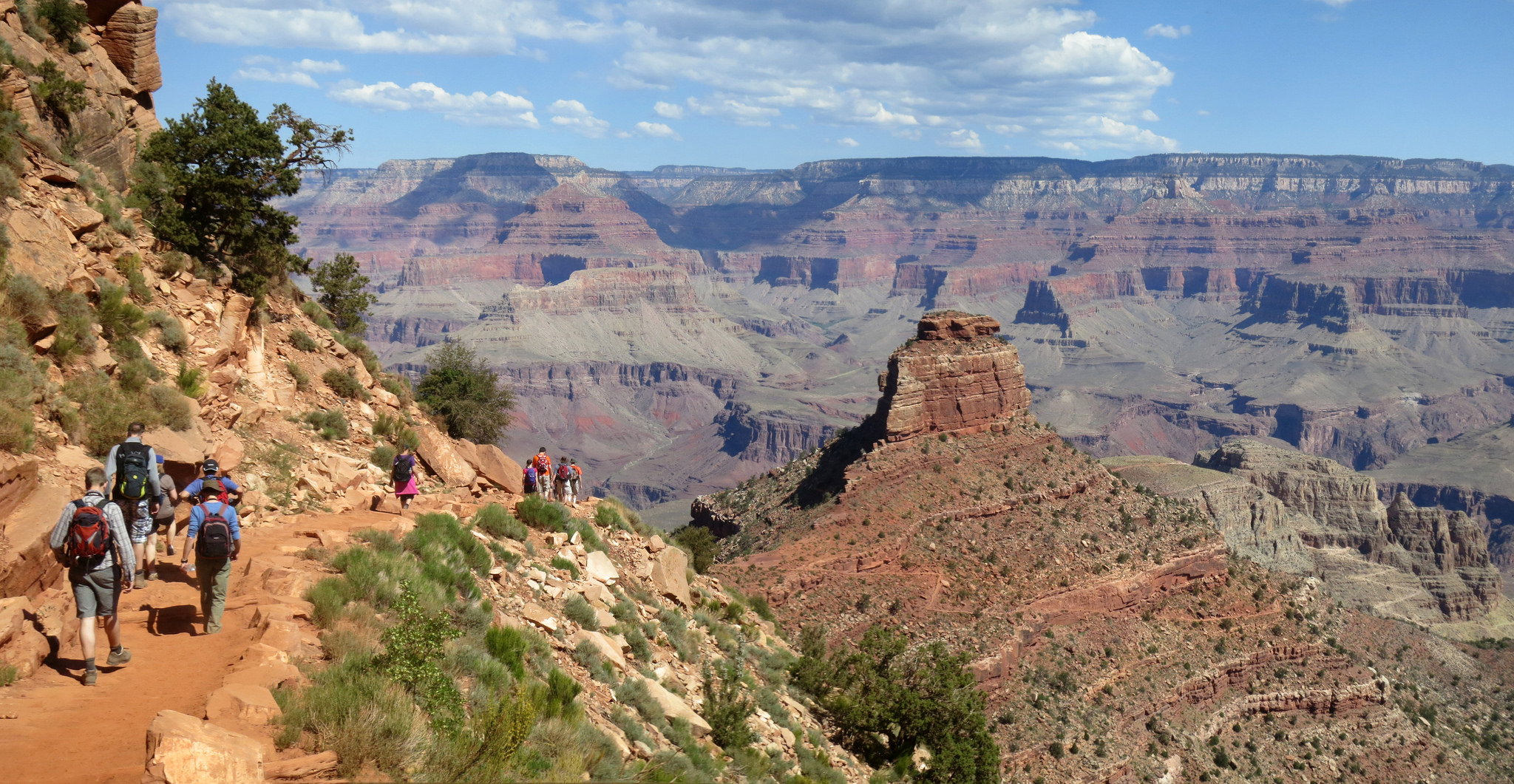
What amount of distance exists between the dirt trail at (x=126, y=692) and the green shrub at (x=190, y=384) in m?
6.43

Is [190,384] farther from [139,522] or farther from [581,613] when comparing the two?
[581,613]

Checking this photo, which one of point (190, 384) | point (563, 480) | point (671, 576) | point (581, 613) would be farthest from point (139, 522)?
point (563, 480)

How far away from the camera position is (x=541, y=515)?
22.3 m

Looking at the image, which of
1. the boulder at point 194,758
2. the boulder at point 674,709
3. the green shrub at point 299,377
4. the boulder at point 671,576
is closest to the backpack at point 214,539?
the boulder at point 194,758

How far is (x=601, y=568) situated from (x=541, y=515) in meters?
1.96

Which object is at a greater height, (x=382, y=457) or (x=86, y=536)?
(x=86, y=536)

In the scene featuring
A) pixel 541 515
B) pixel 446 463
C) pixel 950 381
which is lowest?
pixel 950 381

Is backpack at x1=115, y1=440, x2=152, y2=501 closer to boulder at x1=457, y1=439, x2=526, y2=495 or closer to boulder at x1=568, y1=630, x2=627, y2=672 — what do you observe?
boulder at x1=568, y1=630, x2=627, y2=672

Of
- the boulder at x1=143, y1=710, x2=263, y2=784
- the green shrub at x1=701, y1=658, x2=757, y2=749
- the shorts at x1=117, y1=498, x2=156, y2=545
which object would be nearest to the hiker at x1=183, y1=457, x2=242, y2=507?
the shorts at x1=117, y1=498, x2=156, y2=545

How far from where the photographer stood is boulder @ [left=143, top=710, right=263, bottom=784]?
28.8 feet

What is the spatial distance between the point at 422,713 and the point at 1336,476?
425 feet

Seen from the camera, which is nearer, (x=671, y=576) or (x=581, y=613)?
(x=581, y=613)

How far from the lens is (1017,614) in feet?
148

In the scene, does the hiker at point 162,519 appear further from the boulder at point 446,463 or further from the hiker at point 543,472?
the hiker at point 543,472
